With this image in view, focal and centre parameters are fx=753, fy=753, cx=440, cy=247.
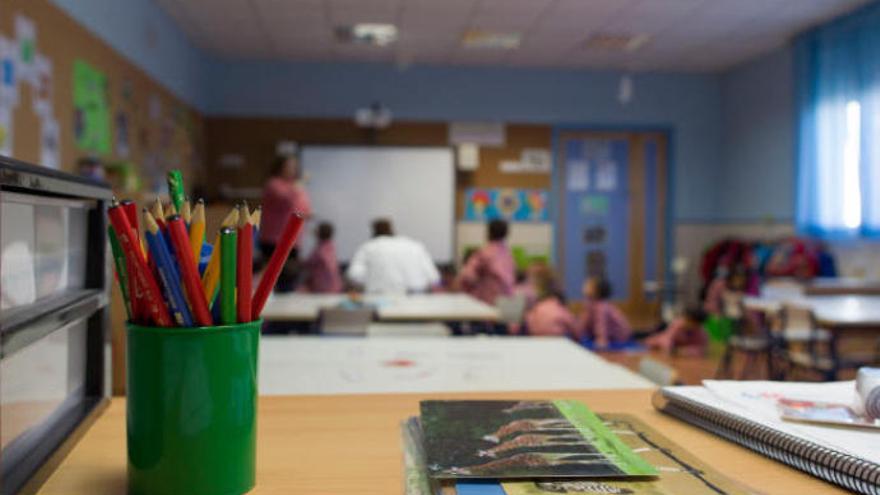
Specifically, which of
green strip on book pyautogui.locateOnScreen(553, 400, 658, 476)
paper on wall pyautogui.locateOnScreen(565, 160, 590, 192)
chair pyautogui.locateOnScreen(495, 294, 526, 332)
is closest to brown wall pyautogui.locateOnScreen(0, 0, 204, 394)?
chair pyautogui.locateOnScreen(495, 294, 526, 332)

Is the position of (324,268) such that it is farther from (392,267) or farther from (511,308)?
(511,308)

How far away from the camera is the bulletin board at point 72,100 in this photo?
11.9ft

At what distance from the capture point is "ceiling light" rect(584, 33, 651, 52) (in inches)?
277

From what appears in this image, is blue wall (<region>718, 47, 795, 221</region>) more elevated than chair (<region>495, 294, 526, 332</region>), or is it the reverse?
blue wall (<region>718, 47, 795, 221</region>)

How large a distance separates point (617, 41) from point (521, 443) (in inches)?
275

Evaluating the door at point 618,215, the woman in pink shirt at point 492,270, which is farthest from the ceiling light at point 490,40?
the woman in pink shirt at point 492,270

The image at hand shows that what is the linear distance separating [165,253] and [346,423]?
41 cm

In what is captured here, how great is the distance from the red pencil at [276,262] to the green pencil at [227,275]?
0.03 metres

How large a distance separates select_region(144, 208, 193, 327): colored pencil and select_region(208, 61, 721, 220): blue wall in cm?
787

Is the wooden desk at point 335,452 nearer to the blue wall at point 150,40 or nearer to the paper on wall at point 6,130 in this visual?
the paper on wall at point 6,130

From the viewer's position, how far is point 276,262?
75 cm

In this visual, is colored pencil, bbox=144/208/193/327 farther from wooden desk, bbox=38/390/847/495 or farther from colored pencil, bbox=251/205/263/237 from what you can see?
wooden desk, bbox=38/390/847/495

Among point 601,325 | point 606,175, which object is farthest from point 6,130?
point 606,175

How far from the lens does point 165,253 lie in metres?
0.69
